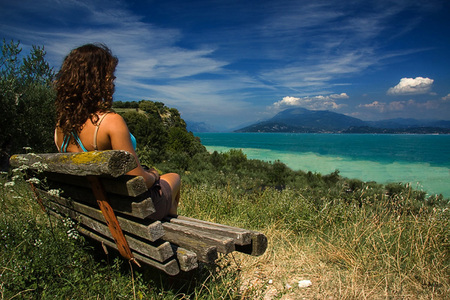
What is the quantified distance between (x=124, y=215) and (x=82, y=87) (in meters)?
1.10

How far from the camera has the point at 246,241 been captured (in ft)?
6.79

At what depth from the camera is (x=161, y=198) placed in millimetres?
2240

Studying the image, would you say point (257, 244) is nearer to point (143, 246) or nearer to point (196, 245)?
point (196, 245)

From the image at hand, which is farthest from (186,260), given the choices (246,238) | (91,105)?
(91,105)

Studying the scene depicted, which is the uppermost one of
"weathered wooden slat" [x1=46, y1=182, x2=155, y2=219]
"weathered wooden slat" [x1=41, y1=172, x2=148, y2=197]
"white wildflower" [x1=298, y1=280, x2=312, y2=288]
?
"weathered wooden slat" [x1=41, y1=172, x2=148, y2=197]

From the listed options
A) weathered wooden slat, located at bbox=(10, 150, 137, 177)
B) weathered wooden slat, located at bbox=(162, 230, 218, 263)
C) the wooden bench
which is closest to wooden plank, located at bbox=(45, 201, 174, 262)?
the wooden bench

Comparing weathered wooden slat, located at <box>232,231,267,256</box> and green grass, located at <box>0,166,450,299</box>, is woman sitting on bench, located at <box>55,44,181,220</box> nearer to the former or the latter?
green grass, located at <box>0,166,450,299</box>

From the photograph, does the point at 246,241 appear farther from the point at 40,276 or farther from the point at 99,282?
the point at 40,276

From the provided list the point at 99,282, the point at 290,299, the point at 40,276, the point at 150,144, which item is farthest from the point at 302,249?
the point at 150,144

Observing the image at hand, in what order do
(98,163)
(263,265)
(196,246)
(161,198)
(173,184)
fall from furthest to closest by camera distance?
(263,265) < (173,184) < (161,198) < (196,246) < (98,163)

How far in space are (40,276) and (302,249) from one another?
3.02 metres

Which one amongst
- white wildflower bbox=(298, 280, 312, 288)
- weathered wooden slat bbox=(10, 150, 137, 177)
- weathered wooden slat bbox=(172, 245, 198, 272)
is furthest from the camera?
white wildflower bbox=(298, 280, 312, 288)

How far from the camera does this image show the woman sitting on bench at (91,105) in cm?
198

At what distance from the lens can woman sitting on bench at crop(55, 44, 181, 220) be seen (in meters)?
1.98
